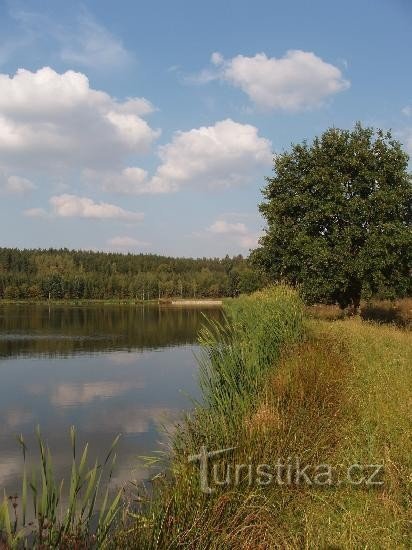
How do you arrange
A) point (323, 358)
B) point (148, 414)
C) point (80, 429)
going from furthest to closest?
point (148, 414) → point (80, 429) → point (323, 358)

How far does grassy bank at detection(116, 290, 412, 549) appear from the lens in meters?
5.62

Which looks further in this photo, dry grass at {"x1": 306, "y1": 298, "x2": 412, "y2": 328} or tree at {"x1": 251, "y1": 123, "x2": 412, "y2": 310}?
dry grass at {"x1": 306, "y1": 298, "x2": 412, "y2": 328}

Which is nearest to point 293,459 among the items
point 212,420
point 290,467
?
point 290,467

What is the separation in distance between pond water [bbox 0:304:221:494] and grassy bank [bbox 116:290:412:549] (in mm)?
1772

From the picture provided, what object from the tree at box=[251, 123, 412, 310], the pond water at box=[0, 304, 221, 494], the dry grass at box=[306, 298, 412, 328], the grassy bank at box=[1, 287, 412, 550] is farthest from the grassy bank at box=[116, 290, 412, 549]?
the dry grass at box=[306, 298, 412, 328]

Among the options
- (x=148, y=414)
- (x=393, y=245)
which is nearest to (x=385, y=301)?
(x=393, y=245)

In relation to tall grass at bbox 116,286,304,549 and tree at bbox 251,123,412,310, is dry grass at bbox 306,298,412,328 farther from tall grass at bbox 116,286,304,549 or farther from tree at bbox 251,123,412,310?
tall grass at bbox 116,286,304,549

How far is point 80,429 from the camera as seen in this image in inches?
637

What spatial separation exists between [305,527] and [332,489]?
3.46 ft

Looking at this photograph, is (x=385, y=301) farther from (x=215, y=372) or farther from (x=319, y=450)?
(x=319, y=450)

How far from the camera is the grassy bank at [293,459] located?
562 cm

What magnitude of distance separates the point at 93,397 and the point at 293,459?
1547 centimetres

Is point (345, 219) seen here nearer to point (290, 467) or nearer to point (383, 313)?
point (383, 313)

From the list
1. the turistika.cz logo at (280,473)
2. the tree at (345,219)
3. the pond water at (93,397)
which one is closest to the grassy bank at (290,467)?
the turistika.cz logo at (280,473)
